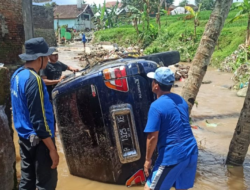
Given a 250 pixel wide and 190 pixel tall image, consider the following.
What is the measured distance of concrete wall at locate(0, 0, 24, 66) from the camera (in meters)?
7.97

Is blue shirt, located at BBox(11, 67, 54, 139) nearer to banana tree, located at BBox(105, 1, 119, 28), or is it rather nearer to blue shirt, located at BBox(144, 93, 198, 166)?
blue shirt, located at BBox(144, 93, 198, 166)

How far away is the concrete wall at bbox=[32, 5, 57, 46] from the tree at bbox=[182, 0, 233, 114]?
2090 centimetres

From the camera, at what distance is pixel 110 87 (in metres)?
3.14

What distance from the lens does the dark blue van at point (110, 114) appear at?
315 centimetres

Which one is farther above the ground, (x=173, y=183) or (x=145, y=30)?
(x=145, y=30)

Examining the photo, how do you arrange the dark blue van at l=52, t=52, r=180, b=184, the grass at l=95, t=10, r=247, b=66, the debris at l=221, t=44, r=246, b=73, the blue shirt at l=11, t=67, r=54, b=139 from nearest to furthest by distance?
1. the blue shirt at l=11, t=67, r=54, b=139
2. the dark blue van at l=52, t=52, r=180, b=184
3. the debris at l=221, t=44, r=246, b=73
4. the grass at l=95, t=10, r=247, b=66

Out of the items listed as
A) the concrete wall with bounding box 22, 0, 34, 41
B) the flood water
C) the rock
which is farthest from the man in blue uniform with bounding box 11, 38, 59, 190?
the rock

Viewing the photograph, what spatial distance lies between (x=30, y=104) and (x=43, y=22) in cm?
2386

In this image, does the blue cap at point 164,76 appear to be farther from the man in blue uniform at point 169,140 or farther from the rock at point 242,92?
the rock at point 242,92

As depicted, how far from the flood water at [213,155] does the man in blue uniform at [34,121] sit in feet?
3.75

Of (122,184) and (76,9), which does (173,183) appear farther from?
(76,9)

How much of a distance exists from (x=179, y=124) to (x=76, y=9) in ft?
168

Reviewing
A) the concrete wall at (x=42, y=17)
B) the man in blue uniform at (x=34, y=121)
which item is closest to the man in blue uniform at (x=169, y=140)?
the man in blue uniform at (x=34, y=121)

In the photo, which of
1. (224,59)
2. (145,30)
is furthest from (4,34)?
(145,30)
